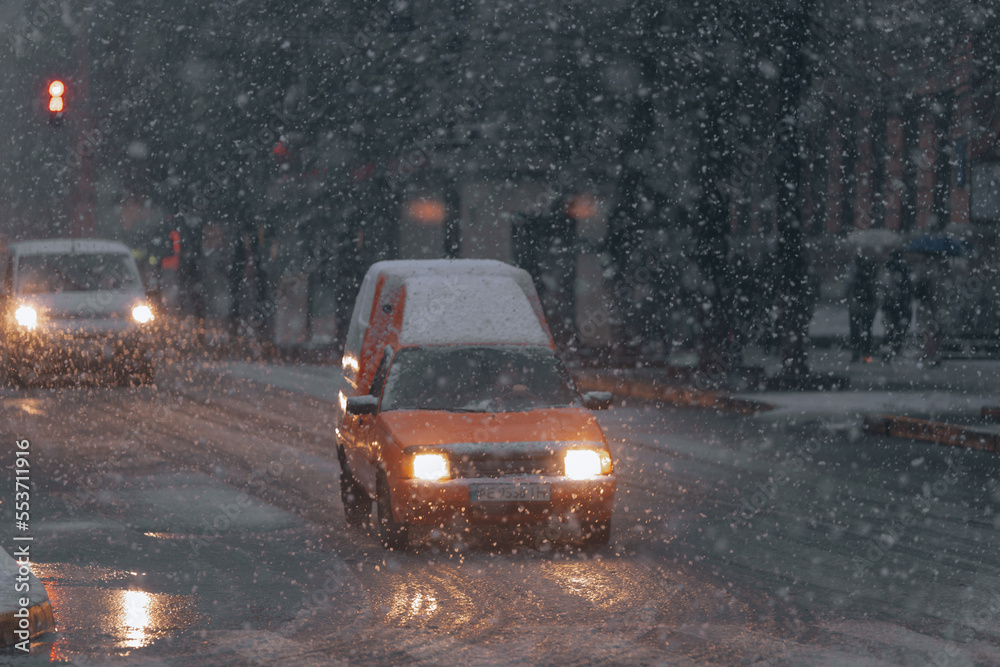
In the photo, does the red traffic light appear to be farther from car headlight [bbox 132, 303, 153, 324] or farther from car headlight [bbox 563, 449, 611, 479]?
car headlight [bbox 563, 449, 611, 479]

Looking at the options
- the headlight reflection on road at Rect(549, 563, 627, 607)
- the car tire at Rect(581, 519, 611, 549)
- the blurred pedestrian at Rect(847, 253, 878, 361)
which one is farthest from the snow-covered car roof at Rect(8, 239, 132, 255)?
the headlight reflection on road at Rect(549, 563, 627, 607)

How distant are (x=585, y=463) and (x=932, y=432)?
814cm

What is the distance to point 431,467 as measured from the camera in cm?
907

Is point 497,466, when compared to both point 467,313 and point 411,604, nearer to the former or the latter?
point 411,604

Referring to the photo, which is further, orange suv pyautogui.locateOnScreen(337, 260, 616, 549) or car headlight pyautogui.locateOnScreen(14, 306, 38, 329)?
car headlight pyautogui.locateOnScreen(14, 306, 38, 329)

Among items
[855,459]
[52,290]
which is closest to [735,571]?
[855,459]

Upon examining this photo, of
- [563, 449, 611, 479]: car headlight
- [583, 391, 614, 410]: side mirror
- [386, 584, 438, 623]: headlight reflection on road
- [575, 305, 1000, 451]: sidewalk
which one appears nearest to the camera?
[386, 584, 438, 623]: headlight reflection on road

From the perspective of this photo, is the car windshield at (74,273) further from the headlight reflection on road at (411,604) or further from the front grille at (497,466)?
the headlight reflection on road at (411,604)

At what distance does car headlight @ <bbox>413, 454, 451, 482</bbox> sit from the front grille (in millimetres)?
60

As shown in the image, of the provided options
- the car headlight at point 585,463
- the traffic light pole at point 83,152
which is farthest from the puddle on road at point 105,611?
the traffic light pole at point 83,152

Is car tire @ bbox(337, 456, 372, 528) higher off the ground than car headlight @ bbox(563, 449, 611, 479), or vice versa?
car headlight @ bbox(563, 449, 611, 479)

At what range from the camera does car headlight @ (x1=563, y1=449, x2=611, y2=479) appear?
9.17 m

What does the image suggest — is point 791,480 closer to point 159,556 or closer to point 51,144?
point 159,556

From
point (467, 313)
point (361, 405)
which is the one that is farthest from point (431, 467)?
point (467, 313)
